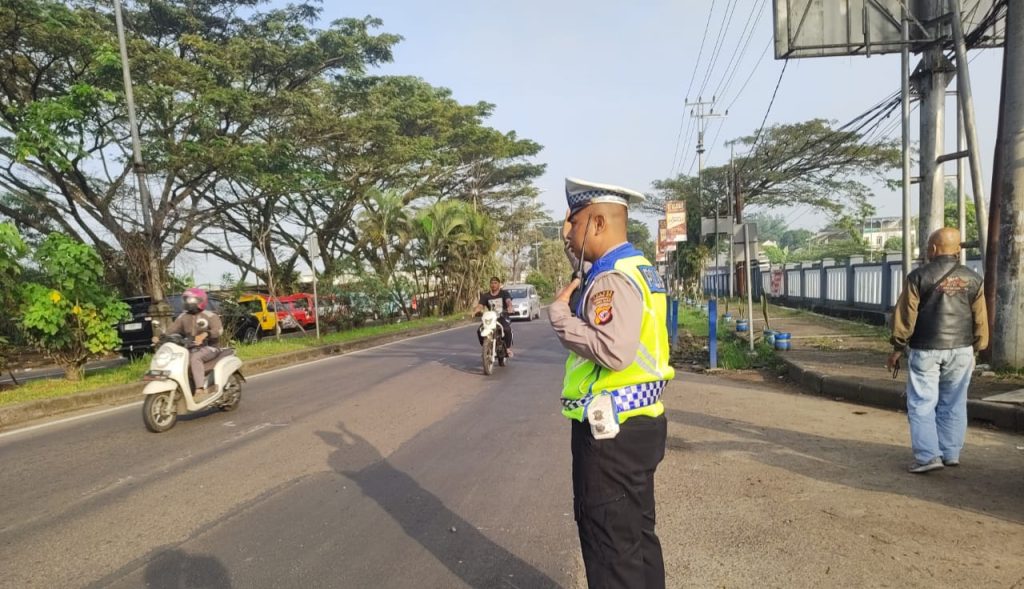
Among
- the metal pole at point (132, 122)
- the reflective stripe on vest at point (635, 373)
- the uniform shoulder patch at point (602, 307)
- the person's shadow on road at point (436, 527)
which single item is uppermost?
the metal pole at point (132, 122)

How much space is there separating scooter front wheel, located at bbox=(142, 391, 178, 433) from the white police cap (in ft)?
20.0

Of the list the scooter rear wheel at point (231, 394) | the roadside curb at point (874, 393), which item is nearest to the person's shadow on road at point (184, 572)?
the scooter rear wheel at point (231, 394)

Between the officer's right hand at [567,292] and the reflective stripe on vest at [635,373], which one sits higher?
the officer's right hand at [567,292]

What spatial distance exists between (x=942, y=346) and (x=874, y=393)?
301cm

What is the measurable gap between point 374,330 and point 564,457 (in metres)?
15.9

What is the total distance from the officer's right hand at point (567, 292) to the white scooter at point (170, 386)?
19.4ft

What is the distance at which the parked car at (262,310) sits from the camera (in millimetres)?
18422

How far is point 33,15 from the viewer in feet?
45.3

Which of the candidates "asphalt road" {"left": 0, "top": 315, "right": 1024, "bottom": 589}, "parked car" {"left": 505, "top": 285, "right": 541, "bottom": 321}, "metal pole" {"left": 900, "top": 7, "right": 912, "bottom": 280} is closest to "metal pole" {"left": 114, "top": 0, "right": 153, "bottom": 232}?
"asphalt road" {"left": 0, "top": 315, "right": 1024, "bottom": 589}

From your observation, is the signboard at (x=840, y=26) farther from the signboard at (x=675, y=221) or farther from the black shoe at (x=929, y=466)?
the signboard at (x=675, y=221)

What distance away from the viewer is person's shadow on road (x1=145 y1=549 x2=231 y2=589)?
10.4 ft

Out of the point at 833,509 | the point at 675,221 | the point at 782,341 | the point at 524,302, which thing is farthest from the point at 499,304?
the point at 524,302

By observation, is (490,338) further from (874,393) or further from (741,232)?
(741,232)

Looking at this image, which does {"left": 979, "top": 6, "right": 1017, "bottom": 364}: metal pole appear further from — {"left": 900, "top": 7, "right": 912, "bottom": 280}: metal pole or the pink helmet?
the pink helmet
